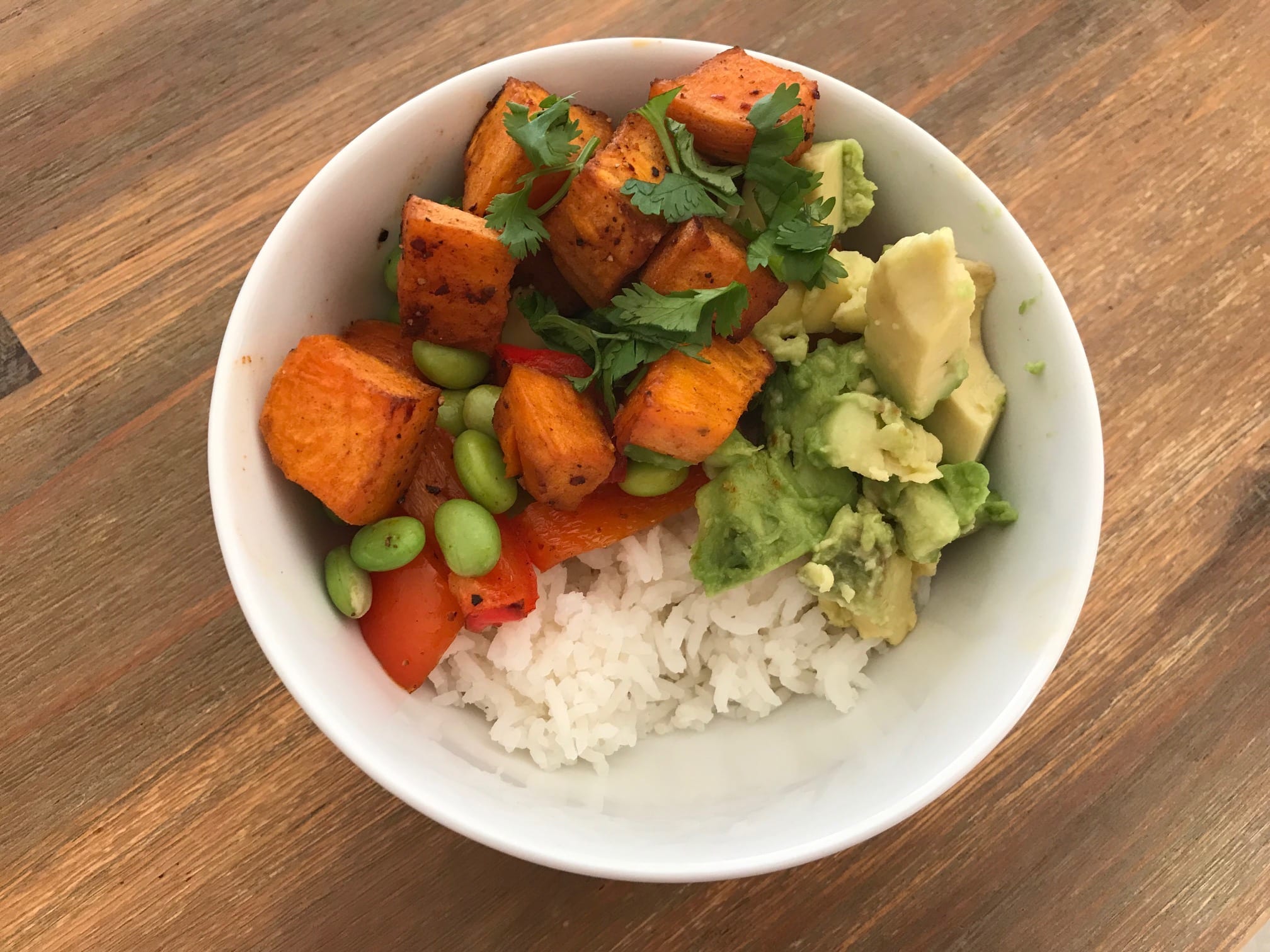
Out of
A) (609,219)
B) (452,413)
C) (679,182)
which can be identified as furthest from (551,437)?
(679,182)

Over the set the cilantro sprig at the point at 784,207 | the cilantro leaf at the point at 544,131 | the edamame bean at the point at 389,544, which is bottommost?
the edamame bean at the point at 389,544

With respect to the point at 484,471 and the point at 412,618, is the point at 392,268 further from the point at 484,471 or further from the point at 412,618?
the point at 412,618

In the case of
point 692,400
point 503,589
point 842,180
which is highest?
point 842,180

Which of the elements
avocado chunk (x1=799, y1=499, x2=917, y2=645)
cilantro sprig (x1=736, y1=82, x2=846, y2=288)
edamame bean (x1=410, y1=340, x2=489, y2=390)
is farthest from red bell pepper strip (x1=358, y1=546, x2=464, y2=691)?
cilantro sprig (x1=736, y1=82, x2=846, y2=288)

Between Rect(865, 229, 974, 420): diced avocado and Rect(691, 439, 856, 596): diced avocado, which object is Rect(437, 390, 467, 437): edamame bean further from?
Rect(865, 229, 974, 420): diced avocado

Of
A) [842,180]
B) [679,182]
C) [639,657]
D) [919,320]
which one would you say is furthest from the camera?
[639,657]

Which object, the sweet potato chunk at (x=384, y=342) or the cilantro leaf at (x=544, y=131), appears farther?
the sweet potato chunk at (x=384, y=342)

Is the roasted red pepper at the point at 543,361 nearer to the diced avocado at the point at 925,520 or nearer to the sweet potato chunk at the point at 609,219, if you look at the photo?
the sweet potato chunk at the point at 609,219

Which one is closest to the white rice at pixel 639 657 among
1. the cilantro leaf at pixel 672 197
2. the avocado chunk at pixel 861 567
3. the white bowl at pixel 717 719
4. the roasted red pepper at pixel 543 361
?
the white bowl at pixel 717 719
